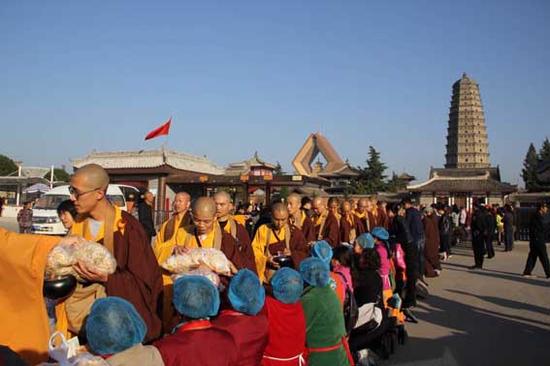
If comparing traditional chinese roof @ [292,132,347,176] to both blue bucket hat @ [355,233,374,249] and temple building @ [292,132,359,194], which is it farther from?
blue bucket hat @ [355,233,374,249]

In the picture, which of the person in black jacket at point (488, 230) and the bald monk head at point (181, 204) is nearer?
the bald monk head at point (181, 204)

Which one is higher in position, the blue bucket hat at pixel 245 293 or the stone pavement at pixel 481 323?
the blue bucket hat at pixel 245 293

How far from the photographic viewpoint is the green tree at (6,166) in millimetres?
53750

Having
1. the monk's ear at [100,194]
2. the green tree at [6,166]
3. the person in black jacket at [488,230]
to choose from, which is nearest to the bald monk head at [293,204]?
the monk's ear at [100,194]

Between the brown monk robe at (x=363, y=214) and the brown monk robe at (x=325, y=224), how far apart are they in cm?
142

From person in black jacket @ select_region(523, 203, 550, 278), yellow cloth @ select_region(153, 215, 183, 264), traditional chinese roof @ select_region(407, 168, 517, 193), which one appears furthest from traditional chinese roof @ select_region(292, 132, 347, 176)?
yellow cloth @ select_region(153, 215, 183, 264)

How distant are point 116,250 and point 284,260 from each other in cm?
210

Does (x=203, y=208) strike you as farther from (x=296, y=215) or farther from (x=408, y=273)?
(x=408, y=273)

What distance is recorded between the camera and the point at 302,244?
5.04 m

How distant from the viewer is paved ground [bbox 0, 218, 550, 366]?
16.0ft

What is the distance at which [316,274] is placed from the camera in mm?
3193

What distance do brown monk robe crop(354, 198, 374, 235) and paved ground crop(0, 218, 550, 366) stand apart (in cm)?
172

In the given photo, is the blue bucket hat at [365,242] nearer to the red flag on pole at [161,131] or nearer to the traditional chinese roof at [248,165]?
the red flag on pole at [161,131]

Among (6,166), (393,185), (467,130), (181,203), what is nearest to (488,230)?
(181,203)
